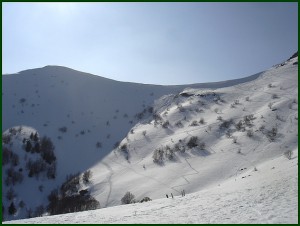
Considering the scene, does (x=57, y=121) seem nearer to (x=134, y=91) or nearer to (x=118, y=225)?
(x=134, y=91)

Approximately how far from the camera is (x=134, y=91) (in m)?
49.5

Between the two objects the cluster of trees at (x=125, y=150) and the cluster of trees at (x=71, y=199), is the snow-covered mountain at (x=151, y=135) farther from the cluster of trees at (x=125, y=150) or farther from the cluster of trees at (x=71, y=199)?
the cluster of trees at (x=71, y=199)

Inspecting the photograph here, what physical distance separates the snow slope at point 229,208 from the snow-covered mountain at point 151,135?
0.11m

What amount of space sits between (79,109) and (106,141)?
34.8ft

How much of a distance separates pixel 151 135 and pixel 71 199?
11.4 meters

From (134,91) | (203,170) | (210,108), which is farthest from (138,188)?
(134,91)

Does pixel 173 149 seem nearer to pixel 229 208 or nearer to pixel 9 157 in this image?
pixel 229 208

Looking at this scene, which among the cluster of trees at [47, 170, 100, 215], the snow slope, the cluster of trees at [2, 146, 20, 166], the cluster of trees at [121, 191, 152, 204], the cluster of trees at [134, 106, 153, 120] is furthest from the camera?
the cluster of trees at [134, 106, 153, 120]

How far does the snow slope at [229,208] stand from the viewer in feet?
28.3

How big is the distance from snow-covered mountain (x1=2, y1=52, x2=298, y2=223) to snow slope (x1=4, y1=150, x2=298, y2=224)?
108 millimetres

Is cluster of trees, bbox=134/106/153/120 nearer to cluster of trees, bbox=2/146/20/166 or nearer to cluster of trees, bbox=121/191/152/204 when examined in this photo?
cluster of trees, bbox=2/146/20/166

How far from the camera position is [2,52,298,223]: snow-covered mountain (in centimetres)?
1900

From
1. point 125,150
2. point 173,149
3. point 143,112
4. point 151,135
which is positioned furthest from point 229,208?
point 143,112

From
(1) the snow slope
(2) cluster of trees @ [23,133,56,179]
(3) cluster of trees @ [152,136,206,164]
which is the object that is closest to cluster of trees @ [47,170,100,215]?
(2) cluster of trees @ [23,133,56,179]
